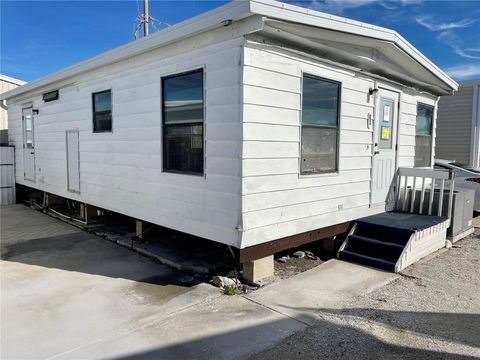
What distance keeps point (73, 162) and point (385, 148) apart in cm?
567

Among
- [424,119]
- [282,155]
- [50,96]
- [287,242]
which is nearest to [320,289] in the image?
[287,242]

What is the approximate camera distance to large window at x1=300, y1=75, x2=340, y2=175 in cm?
432

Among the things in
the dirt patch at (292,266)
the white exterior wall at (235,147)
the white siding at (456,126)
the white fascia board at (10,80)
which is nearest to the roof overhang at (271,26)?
the white exterior wall at (235,147)

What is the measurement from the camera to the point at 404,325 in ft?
10.1

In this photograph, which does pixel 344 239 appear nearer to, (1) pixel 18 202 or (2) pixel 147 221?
(2) pixel 147 221

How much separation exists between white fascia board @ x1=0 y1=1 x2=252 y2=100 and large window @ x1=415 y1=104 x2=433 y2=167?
4.59 m

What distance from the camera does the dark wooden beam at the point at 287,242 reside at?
148 inches

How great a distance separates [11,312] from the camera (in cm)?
327

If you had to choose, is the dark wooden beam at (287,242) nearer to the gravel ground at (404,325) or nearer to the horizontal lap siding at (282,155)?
the horizontal lap siding at (282,155)

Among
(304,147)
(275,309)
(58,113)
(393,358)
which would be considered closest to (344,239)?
(304,147)

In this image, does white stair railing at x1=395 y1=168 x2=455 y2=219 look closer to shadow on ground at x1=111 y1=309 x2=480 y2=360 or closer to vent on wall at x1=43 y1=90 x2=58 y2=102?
shadow on ground at x1=111 y1=309 x2=480 y2=360

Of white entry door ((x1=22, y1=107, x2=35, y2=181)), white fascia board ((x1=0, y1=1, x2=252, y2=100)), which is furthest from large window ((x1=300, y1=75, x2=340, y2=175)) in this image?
white entry door ((x1=22, y1=107, x2=35, y2=181))

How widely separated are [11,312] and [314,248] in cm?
378

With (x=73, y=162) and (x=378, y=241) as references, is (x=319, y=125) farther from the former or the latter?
(x=73, y=162)
